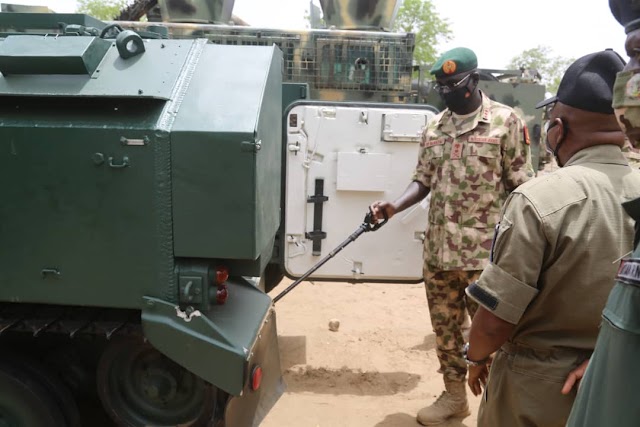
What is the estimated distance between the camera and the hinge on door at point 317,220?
374 cm

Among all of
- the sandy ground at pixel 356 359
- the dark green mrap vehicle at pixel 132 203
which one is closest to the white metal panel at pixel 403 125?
the dark green mrap vehicle at pixel 132 203

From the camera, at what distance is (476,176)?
3100 mm

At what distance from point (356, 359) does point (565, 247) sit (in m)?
2.95

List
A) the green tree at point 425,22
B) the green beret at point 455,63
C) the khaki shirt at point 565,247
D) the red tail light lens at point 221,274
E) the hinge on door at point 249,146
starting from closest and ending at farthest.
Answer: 1. the khaki shirt at point 565,247
2. the hinge on door at point 249,146
3. the red tail light lens at point 221,274
4. the green beret at point 455,63
5. the green tree at point 425,22

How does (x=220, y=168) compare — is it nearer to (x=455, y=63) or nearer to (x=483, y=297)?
(x=483, y=297)

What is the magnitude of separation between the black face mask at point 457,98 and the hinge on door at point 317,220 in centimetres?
96

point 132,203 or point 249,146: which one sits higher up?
point 249,146

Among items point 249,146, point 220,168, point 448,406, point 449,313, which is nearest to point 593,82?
point 249,146

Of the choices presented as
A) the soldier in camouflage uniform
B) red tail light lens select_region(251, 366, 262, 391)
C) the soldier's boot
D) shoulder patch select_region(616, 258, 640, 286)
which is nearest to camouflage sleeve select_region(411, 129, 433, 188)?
the soldier in camouflage uniform

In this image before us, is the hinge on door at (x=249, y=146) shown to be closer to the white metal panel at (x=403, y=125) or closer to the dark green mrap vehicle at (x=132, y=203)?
the dark green mrap vehicle at (x=132, y=203)

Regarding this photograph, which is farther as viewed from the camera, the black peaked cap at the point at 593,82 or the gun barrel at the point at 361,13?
the gun barrel at the point at 361,13

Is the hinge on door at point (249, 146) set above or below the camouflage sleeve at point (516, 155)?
above

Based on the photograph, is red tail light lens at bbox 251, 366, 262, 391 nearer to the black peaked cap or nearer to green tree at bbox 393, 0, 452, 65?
the black peaked cap

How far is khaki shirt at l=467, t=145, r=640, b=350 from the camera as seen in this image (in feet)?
5.07
